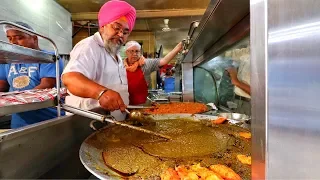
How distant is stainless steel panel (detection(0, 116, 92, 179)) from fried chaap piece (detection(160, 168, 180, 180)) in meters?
0.50

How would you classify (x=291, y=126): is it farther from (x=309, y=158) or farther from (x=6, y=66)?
(x=6, y=66)

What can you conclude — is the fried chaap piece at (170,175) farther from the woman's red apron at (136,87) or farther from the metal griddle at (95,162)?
the woman's red apron at (136,87)

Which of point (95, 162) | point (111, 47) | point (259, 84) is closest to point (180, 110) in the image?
point (111, 47)

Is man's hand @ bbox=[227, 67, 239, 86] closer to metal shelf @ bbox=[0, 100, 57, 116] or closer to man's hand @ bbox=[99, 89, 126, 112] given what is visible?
man's hand @ bbox=[99, 89, 126, 112]

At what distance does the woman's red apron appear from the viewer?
2984 mm

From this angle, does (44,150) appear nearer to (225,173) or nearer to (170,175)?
(170,175)

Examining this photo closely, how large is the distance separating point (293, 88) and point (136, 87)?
110 inches

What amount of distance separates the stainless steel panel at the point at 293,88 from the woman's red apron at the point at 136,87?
263 cm

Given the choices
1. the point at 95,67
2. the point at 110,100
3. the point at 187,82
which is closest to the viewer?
the point at 110,100

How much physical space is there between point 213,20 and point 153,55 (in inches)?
218

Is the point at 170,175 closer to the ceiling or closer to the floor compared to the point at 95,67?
closer to the floor

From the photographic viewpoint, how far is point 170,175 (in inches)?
25.1

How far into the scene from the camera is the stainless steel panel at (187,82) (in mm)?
3678

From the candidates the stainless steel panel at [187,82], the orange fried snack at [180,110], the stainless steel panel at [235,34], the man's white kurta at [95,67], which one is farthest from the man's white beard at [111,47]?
the stainless steel panel at [187,82]
